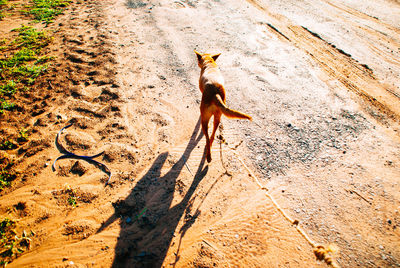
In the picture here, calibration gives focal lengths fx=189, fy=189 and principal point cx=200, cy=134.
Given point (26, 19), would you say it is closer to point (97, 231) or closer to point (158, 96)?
point (158, 96)

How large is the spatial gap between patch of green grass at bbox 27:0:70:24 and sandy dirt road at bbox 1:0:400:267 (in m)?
1.82

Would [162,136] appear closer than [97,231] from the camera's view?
No

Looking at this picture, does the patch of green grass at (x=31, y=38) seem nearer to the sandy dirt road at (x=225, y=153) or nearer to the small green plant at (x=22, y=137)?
the sandy dirt road at (x=225, y=153)

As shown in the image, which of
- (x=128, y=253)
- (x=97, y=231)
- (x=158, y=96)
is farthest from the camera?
(x=158, y=96)

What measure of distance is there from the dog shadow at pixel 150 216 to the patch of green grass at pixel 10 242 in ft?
3.81

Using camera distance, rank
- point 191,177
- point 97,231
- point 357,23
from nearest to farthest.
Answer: point 97,231
point 191,177
point 357,23

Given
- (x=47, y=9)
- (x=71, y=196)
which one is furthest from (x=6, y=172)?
(x=47, y=9)

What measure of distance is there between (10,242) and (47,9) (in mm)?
11419

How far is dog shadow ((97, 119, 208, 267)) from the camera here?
9.85 feet

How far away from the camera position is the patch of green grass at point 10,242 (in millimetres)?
2936

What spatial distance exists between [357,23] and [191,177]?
1031cm

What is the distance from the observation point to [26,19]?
29.5ft

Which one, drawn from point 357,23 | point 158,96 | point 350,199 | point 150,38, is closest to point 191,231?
point 350,199

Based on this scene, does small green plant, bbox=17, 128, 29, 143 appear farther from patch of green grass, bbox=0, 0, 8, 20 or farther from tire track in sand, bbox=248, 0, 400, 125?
patch of green grass, bbox=0, 0, 8, 20
